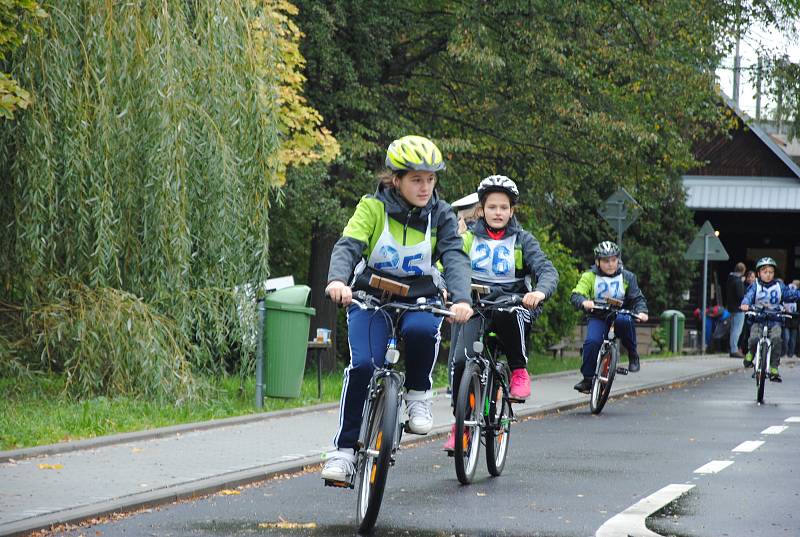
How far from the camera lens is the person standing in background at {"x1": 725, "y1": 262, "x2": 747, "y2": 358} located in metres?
28.5

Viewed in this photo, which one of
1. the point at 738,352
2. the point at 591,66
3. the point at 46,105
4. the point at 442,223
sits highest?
the point at 591,66

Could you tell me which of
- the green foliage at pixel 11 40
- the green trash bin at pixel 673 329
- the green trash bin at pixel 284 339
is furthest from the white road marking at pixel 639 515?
the green trash bin at pixel 673 329

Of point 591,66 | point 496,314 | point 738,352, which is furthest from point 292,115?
point 738,352

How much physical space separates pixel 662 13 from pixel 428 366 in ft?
45.7

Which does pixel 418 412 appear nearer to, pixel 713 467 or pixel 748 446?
pixel 713 467

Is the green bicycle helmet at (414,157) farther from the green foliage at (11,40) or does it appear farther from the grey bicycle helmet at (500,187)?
the green foliage at (11,40)

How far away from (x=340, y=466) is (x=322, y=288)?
1361 cm

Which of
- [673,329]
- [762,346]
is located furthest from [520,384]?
[673,329]

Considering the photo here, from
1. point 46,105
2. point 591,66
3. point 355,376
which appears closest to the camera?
point 355,376

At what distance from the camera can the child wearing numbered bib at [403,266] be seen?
717cm

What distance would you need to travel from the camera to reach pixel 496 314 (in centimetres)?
980

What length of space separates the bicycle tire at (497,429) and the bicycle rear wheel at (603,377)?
17.6ft

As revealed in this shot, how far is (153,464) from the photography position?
9320 mm

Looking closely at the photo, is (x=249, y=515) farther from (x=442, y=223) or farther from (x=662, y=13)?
(x=662, y=13)
